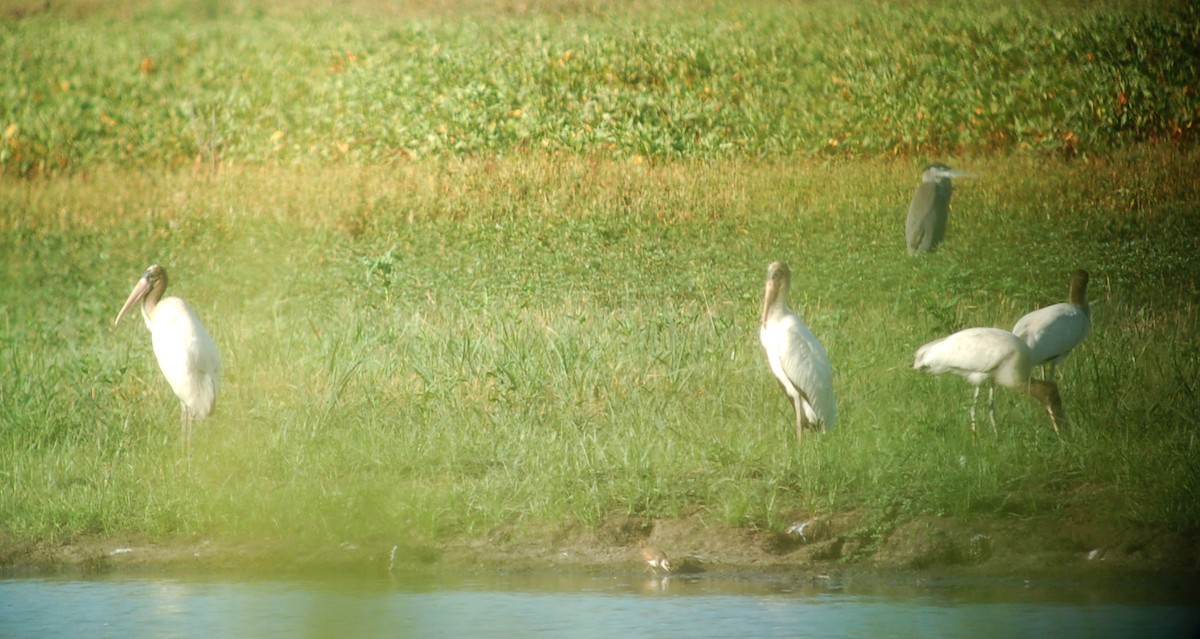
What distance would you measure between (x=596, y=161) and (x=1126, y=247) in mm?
4047

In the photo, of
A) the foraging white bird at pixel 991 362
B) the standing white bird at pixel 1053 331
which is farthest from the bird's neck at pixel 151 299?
the standing white bird at pixel 1053 331

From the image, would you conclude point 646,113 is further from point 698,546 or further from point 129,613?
point 129,613

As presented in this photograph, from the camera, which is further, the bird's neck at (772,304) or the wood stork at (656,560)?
the bird's neck at (772,304)

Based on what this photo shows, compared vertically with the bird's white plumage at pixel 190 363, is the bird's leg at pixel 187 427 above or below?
below

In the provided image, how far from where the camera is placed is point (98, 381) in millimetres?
7871

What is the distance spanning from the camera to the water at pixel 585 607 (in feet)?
17.5

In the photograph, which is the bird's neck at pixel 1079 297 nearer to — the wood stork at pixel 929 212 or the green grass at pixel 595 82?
the wood stork at pixel 929 212

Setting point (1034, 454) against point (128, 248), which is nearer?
point (1034, 454)

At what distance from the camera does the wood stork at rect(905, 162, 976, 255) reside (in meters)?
10.8

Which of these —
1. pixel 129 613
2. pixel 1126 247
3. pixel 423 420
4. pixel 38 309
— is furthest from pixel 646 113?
pixel 129 613

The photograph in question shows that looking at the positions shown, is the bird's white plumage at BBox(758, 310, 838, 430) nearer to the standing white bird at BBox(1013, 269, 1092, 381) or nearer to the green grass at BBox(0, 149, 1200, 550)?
the green grass at BBox(0, 149, 1200, 550)

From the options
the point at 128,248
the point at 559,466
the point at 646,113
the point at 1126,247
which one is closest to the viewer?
the point at 559,466

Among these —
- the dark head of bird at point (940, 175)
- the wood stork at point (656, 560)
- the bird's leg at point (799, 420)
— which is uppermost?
the dark head of bird at point (940, 175)

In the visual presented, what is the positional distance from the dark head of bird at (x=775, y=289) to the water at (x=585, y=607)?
154 cm
